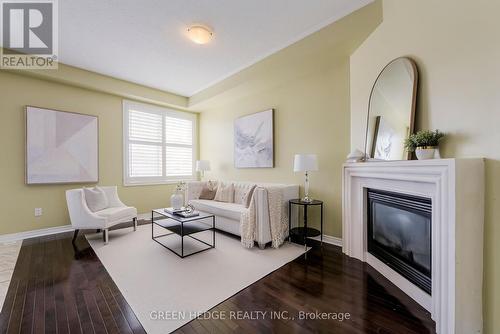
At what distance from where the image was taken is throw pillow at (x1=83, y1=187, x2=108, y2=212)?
332 centimetres

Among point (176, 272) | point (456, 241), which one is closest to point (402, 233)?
point (456, 241)

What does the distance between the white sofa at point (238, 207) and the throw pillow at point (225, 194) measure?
0.25ft

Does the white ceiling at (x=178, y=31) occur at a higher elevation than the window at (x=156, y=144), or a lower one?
higher

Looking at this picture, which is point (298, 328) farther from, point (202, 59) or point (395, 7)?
point (202, 59)

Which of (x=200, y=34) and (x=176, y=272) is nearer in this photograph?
(x=176, y=272)

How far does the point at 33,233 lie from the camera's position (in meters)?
3.39

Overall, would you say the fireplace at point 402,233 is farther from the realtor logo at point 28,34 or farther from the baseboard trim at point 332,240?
the realtor logo at point 28,34

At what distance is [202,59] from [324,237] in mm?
3380

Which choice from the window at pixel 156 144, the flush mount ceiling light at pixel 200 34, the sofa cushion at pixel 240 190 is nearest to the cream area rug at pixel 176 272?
the sofa cushion at pixel 240 190

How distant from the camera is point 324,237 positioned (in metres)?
3.16

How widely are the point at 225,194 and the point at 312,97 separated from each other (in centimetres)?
230

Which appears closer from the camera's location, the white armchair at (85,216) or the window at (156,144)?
the white armchair at (85,216)

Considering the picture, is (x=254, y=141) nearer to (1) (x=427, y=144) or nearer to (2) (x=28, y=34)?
(1) (x=427, y=144)

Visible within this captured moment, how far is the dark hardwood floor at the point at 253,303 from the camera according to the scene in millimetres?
1495
